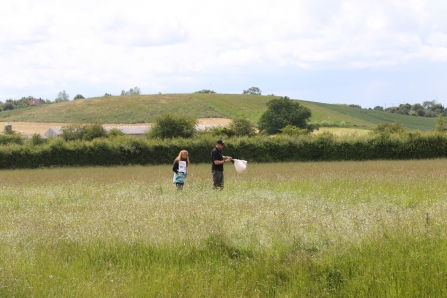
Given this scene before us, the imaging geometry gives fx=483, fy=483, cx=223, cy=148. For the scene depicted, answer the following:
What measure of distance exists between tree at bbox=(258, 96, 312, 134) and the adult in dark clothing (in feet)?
230

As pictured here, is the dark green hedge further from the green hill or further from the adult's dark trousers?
the green hill

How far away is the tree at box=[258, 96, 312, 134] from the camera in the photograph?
86.3 metres

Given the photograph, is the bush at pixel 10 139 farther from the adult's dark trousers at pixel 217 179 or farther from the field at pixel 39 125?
the adult's dark trousers at pixel 217 179

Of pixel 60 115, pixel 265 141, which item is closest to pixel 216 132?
pixel 265 141

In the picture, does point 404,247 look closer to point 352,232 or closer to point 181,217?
point 352,232

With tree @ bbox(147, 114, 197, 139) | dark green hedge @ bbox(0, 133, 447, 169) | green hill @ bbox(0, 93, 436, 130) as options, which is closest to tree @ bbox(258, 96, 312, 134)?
green hill @ bbox(0, 93, 436, 130)

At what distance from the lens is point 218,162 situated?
52.4 ft

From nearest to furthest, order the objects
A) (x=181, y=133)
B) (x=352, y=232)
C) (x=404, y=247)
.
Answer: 1. (x=404, y=247)
2. (x=352, y=232)
3. (x=181, y=133)

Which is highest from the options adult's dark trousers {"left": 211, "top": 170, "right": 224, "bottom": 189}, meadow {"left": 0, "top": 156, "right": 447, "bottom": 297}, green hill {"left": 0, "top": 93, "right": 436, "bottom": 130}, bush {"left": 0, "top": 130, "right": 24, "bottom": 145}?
green hill {"left": 0, "top": 93, "right": 436, "bottom": 130}

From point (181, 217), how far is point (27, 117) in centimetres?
11537

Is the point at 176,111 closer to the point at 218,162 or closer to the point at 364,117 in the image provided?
the point at 364,117

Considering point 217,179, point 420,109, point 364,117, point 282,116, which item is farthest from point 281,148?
point 420,109

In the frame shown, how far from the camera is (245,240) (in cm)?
854

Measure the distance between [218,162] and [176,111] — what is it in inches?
3762
